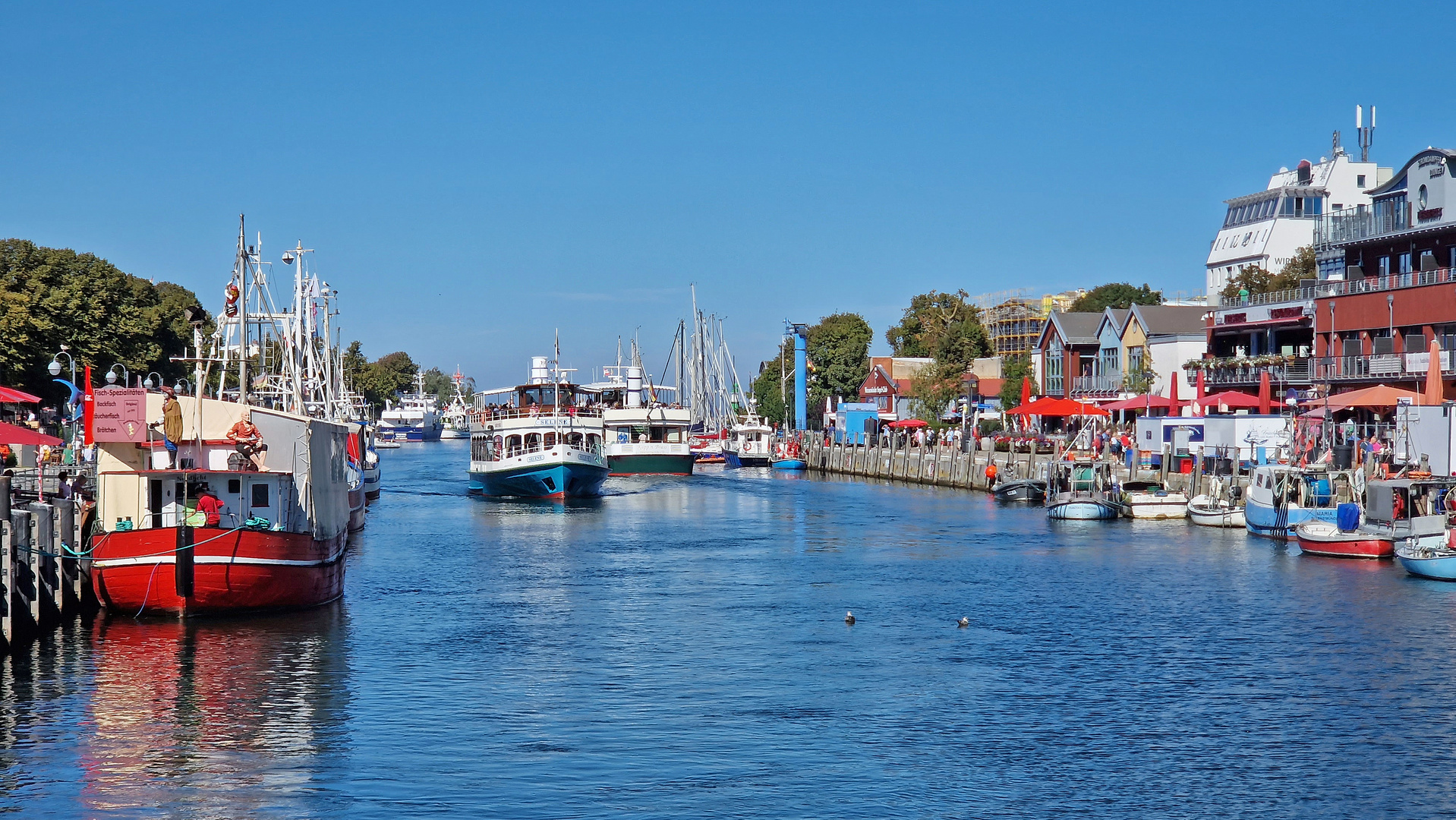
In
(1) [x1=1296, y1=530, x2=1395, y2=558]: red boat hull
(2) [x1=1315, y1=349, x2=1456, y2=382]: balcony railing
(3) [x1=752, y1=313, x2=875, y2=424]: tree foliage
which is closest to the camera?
(1) [x1=1296, y1=530, x2=1395, y2=558]: red boat hull

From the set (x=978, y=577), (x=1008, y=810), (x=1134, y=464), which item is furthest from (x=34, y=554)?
Result: (x=1134, y=464)

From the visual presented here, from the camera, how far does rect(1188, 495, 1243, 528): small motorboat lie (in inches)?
2363

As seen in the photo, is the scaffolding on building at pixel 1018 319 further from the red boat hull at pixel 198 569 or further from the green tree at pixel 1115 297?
the red boat hull at pixel 198 569

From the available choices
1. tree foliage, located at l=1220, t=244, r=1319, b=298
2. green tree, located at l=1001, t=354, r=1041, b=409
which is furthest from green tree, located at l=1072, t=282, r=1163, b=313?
tree foliage, located at l=1220, t=244, r=1319, b=298

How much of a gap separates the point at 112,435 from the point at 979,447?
75.5 m

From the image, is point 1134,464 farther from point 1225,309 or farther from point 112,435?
point 112,435

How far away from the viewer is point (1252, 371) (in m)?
82.1

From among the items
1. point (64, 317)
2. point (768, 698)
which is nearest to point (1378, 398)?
point (768, 698)

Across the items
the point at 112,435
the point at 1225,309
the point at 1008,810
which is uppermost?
the point at 1225,309

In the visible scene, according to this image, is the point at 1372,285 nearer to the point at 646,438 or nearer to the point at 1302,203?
the point at 646,438

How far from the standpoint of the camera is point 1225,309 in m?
88.3

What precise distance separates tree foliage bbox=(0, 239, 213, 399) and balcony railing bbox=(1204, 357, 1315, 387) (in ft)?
188

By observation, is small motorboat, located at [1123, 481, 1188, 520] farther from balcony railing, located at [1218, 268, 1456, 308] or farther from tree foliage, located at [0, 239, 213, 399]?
tree foliage, located at [0, 239, 213, 399]

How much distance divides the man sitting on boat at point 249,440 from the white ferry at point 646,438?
2631 inches
